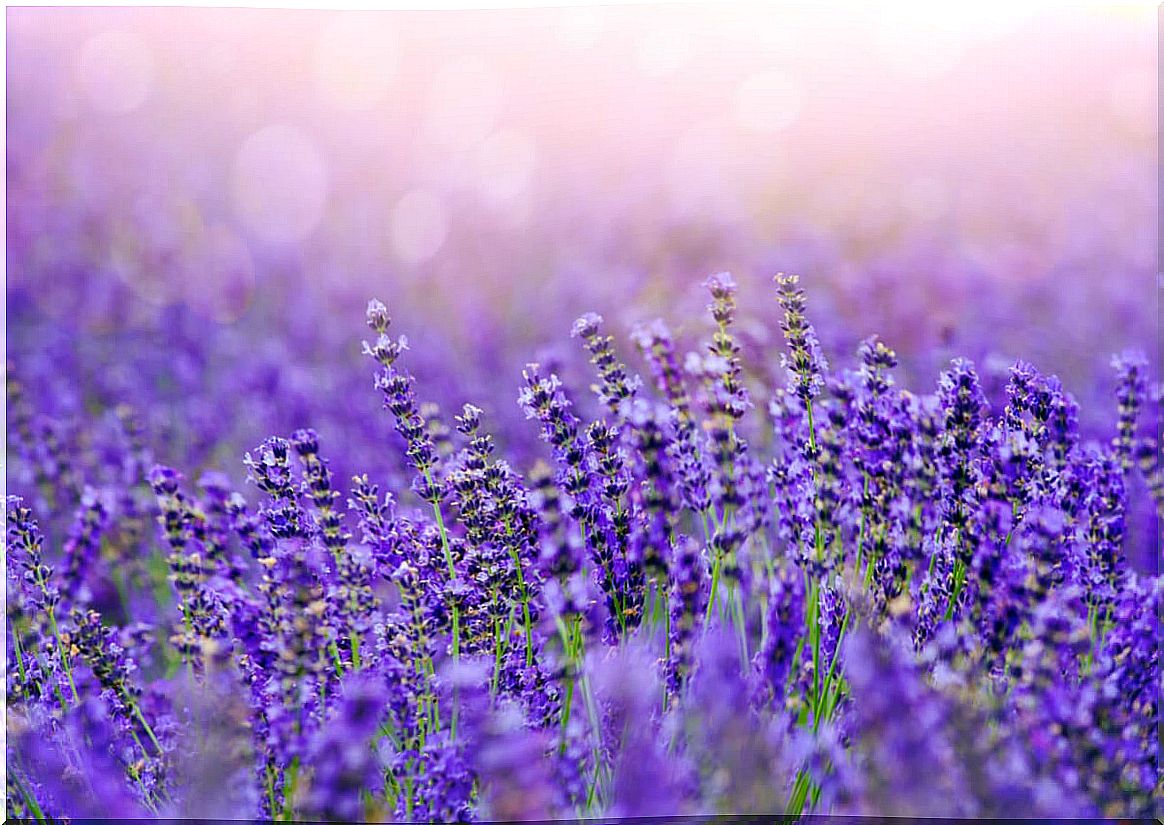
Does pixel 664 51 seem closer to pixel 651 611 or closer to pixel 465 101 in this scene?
pixel 465 101

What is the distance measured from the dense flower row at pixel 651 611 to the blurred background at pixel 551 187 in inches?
17.5

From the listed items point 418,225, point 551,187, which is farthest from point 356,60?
point 551,187

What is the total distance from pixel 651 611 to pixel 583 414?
Answer: 0.60 m

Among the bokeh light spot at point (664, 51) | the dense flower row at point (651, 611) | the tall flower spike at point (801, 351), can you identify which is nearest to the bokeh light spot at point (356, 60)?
the bokeh light spot at point (664, 51)

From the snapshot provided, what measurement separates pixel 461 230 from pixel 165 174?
832mm

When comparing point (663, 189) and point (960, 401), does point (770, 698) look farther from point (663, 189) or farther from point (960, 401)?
point (663, 189)

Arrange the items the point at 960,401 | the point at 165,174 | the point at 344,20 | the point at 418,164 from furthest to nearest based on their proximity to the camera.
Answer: the point at 165,174, the point at 418,164, the point at 344,20, the point at 960,401

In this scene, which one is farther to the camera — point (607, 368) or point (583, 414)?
point (583, 414)

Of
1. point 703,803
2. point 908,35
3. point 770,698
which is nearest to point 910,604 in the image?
point 770,698

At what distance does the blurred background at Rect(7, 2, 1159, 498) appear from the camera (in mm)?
2176

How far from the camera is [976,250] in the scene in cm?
265

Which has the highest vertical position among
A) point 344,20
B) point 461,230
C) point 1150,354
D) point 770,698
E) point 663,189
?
point 344,20

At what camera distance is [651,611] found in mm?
1979

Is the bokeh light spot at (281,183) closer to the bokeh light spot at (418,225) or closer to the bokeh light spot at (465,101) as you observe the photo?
the bokeh light spot at (418,225)
